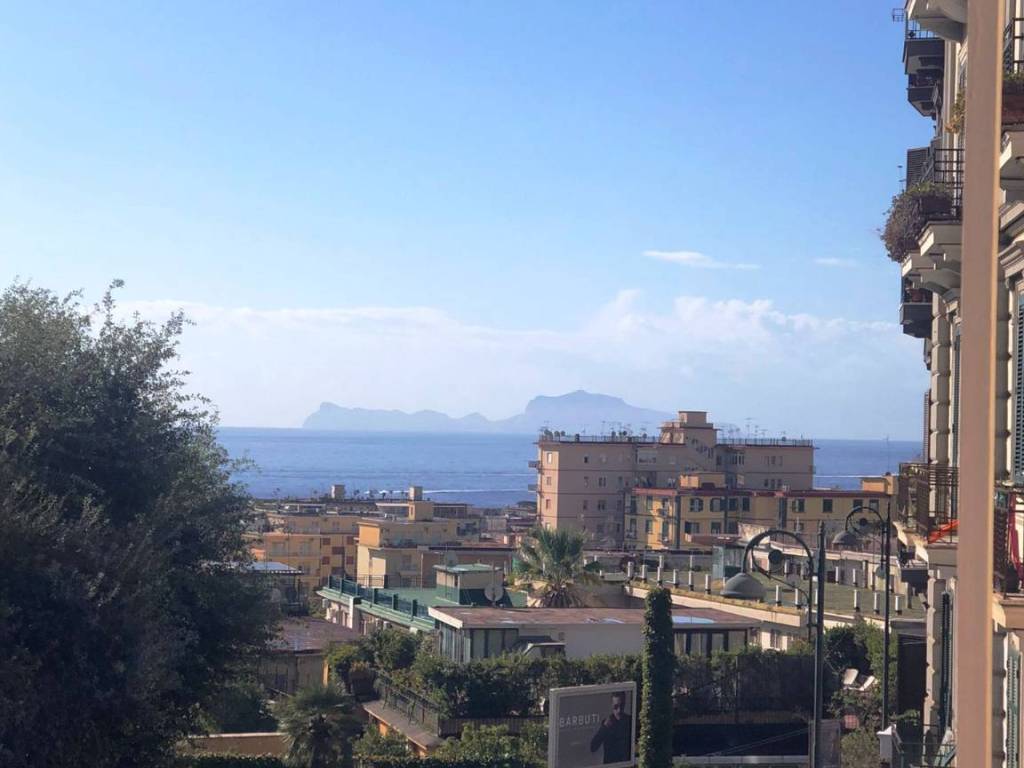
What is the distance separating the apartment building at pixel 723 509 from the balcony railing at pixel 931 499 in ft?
225

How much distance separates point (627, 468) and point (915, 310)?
89.8 m

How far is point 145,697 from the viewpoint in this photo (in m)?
12.7

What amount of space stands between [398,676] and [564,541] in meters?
12.8

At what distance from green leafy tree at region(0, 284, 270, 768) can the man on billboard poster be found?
931cm

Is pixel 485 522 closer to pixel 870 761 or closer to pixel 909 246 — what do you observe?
pixel 870 761

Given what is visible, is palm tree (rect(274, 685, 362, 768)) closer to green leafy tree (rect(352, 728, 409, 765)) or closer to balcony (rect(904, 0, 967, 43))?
green leafy tree (rect(352, 728, 409, 765))

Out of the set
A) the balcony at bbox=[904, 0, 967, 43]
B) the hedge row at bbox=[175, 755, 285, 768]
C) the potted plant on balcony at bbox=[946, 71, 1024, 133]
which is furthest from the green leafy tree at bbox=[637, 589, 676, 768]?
the potted plant on balcony at bbox=[946, 71, 1024, 133]

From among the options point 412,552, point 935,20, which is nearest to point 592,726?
point 935,20

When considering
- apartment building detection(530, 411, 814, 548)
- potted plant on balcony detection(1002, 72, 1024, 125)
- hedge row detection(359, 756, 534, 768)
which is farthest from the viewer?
apartment building detection(530, 411, 814, 548)

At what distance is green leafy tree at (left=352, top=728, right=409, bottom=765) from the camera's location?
25094mm

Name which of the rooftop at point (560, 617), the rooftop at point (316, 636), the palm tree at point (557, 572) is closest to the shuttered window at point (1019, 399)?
the rooftop at point (560, 617)

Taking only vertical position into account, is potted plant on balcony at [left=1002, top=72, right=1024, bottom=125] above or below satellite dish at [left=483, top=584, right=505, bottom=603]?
above

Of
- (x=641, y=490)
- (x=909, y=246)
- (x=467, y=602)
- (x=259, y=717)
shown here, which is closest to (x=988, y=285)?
(x=909, y=246)

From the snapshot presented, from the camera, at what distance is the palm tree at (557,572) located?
44625mm
